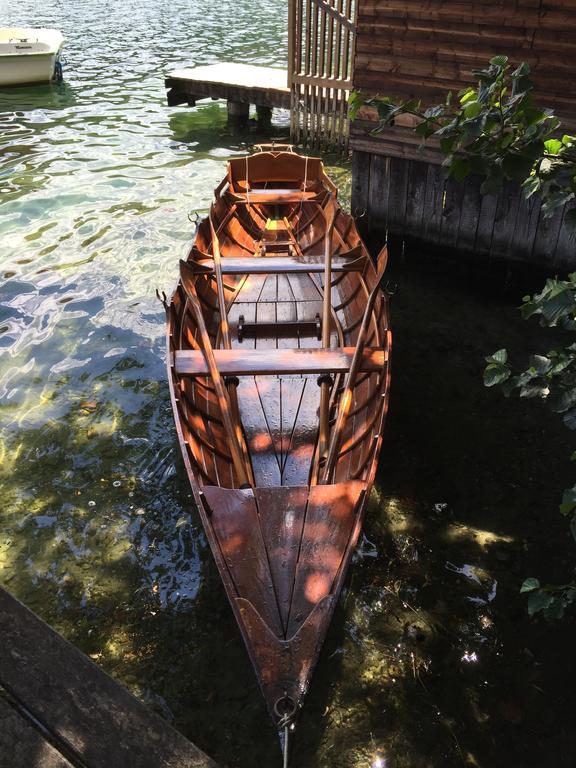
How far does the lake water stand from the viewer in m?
3.72

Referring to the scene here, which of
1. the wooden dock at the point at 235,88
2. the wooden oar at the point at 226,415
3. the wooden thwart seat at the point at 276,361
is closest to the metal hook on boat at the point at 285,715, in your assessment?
the wooden oar at the point at 226,415

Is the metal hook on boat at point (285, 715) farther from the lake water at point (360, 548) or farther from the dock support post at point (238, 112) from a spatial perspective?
the dock support post at point (238, 112)

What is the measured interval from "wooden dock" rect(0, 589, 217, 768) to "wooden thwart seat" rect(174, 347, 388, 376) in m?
2.62

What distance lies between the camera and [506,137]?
298 centimetres

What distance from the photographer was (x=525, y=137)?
2994 millimetres

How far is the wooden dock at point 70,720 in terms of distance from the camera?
2.16 metres

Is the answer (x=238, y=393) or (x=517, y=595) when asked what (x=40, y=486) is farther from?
(x=517, y=595)

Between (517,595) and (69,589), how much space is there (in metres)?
3.25

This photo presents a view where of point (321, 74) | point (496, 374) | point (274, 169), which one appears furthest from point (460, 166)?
point (321, 74)

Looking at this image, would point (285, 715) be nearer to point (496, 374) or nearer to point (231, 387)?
point (496, 374)

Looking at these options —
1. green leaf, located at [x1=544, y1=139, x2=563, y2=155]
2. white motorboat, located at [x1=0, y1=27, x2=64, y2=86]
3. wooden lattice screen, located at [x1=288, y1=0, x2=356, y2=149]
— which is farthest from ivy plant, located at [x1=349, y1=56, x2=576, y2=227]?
white motorboat, located at [x1=0, y1=27, x2=64, y2=86]

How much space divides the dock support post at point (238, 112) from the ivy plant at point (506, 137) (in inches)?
502

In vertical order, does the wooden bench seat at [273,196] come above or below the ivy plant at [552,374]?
below

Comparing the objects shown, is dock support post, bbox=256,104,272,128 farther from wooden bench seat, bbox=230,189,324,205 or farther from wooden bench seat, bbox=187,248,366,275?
wooden bench seat, bbox=187,248,366,275
